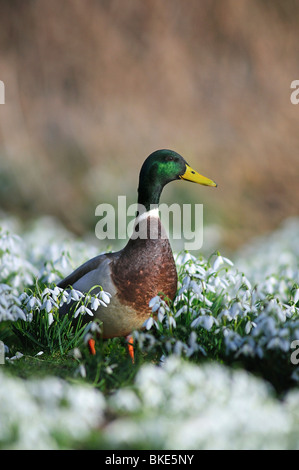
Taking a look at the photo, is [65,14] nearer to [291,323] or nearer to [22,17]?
[22,17]

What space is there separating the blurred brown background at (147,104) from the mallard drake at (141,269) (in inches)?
179

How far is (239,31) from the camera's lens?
8391mm

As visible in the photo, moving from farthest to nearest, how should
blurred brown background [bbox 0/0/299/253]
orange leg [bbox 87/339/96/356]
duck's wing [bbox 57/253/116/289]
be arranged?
blurred brown background [bbox 0/0/299/253] → duck's wing [bbox 57/253/116/289] → orange leg [bbox 87/339/96/356]

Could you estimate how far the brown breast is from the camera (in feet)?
9.42

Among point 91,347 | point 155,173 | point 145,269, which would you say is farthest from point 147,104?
point 91,347

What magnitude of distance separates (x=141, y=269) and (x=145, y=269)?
0.8 inches

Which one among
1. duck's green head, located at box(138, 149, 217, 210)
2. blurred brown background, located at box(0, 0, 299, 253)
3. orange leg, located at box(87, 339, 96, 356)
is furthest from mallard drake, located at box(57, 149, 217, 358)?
blurred brown background, located at box(0, 0, 299, 253)

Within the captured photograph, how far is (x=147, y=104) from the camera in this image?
832 cm

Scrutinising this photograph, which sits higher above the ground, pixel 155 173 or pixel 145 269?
pixel 155 173

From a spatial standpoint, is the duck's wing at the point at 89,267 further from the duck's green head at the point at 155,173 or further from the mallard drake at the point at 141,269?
Answer: the duck's green head at the point at 155,173

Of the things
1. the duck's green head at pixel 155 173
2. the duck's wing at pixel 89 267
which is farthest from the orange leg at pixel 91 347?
the duck's green head at pixel 155 173

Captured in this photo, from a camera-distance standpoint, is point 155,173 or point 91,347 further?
point 155,173

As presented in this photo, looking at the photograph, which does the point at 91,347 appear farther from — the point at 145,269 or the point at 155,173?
the point at 155,173

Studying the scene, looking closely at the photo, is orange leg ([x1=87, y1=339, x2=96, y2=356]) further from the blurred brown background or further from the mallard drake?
the blurred brown background
